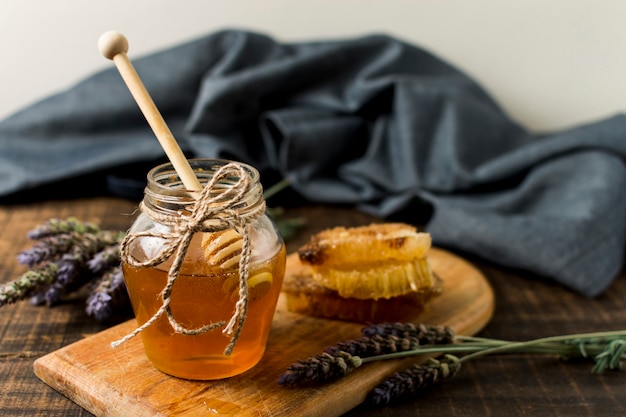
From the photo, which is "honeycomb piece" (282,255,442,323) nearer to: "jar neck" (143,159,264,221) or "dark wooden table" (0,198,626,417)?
"dark wooden table" (0,198,626,417)

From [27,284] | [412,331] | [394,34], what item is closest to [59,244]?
[27,284]

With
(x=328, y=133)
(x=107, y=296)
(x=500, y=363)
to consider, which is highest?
(x=107, y=296)

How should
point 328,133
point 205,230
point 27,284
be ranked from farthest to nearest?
point 328,133 → point 27,284 → point 205,230

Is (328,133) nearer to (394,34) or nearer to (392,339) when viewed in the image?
(394,34)

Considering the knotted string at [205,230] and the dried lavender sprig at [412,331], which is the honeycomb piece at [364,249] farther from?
the knotted string at [205,230]

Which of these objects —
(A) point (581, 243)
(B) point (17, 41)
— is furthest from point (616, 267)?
(B) point (17, 41)

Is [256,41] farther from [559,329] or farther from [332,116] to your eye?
[559,329]
